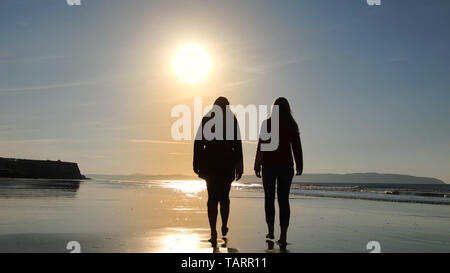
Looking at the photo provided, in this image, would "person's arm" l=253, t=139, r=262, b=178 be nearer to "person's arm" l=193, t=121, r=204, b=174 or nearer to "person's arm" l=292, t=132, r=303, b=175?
"person's arm" l=292, t=132, r=303, b=175

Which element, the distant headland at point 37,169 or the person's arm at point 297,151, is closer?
the person's arm at point 297,151

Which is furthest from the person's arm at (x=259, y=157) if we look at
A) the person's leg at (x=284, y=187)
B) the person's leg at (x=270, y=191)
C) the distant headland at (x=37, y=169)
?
the distant headland at (x=37, y=169)

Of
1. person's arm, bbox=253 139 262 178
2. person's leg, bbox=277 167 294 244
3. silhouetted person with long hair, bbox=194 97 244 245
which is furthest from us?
person's arm, bbox=253 139 262 178

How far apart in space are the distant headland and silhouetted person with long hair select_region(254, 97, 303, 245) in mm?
71524

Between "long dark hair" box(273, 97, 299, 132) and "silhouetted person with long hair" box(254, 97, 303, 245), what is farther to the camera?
"long dark hair" box(273, 97, 299, 132)

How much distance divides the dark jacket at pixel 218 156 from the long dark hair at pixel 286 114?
79cm

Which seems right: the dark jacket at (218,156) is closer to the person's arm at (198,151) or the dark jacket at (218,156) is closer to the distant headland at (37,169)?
the person's arm at (198,151)

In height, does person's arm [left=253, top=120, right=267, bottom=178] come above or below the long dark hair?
below

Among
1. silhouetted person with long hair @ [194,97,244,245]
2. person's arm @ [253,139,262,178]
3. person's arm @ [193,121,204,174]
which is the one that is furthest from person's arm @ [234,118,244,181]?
person's arm @ [193,121,204,174]

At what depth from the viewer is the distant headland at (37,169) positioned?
7100 centimetres

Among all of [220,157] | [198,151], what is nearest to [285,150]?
[220,157]

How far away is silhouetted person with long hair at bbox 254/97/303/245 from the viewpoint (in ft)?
22.6

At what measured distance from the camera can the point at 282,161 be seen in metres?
6.89
